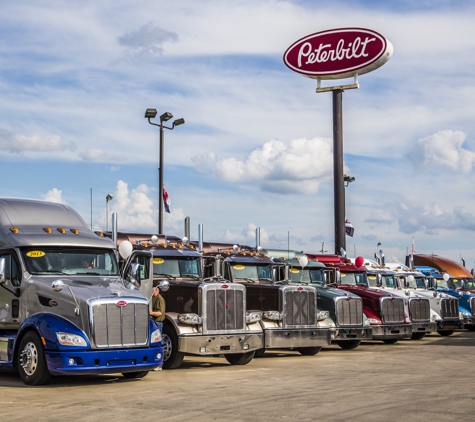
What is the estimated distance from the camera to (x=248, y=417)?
1062 cm

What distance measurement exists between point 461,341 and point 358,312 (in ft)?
18.2

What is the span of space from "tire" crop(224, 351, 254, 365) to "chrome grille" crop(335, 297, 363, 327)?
14.3ft

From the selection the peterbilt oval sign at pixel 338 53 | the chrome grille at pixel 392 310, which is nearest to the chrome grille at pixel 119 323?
the chrome grille at pixel 392 310

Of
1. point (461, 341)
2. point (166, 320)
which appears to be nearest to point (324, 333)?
point (166, 320)

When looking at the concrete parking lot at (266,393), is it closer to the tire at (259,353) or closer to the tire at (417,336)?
the tire at (259,353)

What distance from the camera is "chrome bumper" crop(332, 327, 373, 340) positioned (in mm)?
22281

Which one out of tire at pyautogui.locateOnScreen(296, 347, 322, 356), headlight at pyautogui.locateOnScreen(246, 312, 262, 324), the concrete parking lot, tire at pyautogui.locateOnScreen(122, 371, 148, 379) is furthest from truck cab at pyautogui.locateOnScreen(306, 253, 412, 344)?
tire at pyautogui.locateOnScreen(122, 371, 148, 379)

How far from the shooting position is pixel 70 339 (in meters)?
13.9

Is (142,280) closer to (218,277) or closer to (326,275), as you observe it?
(218,277)

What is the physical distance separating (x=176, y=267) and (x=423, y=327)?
1084 cm

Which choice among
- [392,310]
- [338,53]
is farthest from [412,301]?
[338,53]

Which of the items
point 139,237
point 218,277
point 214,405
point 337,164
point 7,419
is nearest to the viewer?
Answer: point 7,419

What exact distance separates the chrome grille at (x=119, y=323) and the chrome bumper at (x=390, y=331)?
11364mm

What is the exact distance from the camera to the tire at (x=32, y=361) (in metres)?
14.0
